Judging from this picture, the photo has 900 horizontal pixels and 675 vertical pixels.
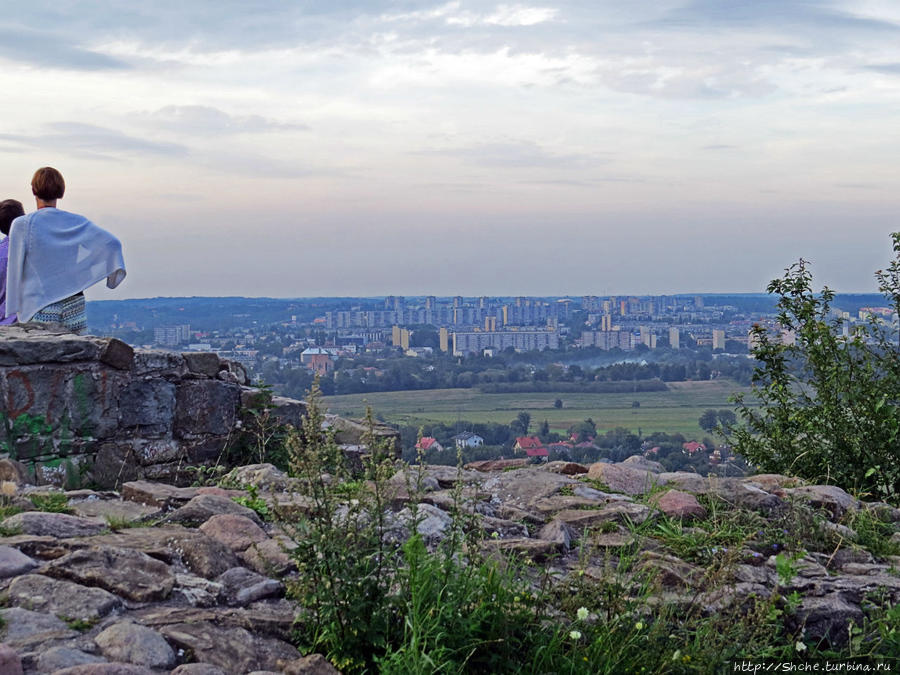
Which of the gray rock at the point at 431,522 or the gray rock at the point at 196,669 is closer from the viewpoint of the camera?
the gray rock at the point at 196,669

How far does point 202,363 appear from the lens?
6.00 m

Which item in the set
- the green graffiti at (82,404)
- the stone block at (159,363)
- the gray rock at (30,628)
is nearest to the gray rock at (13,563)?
the gray rock at (30,628)

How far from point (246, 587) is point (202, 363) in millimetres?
3230

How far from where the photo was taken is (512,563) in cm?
317

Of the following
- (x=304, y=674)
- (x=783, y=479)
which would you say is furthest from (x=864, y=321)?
(x=304, y=674)

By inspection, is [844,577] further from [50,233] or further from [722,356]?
[722,356]

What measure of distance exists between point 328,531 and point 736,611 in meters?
1.44

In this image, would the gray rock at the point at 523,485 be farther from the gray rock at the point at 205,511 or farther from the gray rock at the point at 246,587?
the gray rock at the point at 246,587

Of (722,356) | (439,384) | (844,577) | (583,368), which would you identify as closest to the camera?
(844,577)

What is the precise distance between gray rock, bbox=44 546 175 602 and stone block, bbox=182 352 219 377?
2.96 meters

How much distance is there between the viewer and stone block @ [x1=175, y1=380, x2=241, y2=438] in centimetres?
582

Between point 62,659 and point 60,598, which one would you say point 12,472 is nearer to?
point 60,598

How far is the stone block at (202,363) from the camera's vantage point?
593 centimetres

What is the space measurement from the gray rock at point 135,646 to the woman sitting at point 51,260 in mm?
3770
